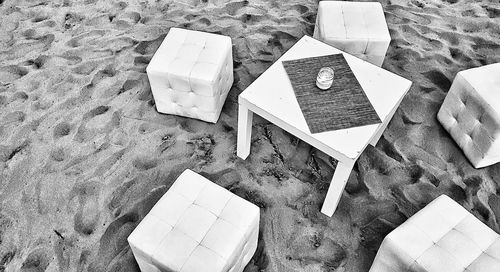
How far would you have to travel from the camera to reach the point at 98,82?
10.0 ft

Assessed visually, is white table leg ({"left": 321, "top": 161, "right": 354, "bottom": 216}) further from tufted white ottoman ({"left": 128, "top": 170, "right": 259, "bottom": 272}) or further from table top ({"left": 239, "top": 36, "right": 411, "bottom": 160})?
tufted white ottoman ({"left": 128, "top": 170, "right": 259, "bottom": 272})

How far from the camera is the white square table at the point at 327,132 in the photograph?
2105mm

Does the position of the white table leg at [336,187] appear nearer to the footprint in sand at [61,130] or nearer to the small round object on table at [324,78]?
the small round object on table at [324,78]

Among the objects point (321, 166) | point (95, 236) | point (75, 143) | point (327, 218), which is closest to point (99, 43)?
point (75, 143)

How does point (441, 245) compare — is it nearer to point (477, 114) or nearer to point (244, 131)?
point (477, 114)

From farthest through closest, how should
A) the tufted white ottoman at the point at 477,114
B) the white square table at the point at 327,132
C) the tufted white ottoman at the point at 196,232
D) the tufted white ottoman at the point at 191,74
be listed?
the tufted white ottoman at the point at 191,74 → the tufted white ottoman at the point at 477,114 → the white square table at the point at 327,132 → the tufted white ottoman at the point at 196,232

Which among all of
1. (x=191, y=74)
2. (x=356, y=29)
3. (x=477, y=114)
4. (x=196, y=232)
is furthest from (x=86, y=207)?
(x=477, y=114)

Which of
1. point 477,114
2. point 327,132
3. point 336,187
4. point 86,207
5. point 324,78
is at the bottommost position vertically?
point 86,207

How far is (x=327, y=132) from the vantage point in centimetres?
214

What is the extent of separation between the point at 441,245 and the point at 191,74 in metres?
1.63

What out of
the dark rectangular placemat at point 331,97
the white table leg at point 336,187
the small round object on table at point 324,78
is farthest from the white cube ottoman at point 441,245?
the small round object on table at point 324,78

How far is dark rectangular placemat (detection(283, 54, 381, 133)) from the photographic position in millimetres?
2189

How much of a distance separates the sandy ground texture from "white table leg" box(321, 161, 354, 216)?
0.26ft

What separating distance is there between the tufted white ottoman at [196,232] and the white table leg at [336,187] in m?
0.49
